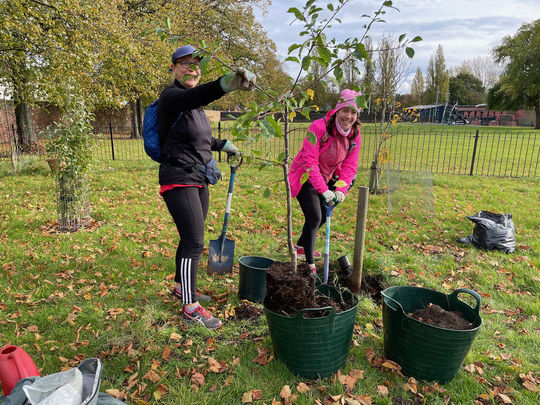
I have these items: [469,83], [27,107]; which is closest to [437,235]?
[27,107]

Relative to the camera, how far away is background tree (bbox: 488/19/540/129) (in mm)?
32938

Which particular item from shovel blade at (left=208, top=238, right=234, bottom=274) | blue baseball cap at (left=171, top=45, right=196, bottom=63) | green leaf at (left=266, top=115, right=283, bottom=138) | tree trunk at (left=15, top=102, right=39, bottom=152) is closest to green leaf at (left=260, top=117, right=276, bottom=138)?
green leaf at (left=266, top=115, right=283, bottom=138)

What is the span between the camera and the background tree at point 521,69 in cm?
3294

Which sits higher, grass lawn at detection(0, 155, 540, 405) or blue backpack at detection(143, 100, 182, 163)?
blue backpack at detection(143, 100, 182, 163)

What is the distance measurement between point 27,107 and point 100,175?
672 cm

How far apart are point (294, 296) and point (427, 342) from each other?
33.6 inches

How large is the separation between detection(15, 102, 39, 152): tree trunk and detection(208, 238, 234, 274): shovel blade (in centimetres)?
1149

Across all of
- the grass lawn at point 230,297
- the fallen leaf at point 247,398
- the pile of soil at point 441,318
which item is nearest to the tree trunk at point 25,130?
the grass lawn at point 230,297

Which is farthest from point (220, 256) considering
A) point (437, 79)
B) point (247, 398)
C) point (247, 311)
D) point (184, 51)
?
point (437, 79)

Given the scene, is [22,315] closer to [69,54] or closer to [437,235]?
[437,235]

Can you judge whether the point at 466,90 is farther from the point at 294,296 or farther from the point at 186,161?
the point at 294,296

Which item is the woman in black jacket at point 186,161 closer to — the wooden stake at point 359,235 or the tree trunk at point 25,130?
the wooden stake at point 359,235

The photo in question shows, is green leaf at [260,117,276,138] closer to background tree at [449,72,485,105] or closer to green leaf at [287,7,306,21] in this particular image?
green leaf at [287,7,306,21]

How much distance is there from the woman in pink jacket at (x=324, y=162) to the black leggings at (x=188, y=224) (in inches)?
38.0
